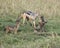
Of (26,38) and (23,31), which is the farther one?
(23,31)

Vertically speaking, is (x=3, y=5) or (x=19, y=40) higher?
(x=3, y=5)

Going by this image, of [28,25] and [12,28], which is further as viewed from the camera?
[28,25]

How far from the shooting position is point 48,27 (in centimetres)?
898

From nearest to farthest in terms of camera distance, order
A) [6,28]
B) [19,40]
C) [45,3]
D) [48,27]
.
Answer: [19,40]
[6,28]
[48,27]
[45,3]

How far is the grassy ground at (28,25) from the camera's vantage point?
7.36m

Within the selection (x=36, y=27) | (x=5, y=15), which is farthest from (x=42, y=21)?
(x=5, y=15)

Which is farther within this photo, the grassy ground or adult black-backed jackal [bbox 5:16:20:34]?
adult black-backed jackal [bbox 5:16:20:34]

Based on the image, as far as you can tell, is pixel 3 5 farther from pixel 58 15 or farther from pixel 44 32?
pixel 44 32

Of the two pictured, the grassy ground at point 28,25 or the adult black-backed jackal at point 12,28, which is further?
the adult black-backed jackal at point 12,28

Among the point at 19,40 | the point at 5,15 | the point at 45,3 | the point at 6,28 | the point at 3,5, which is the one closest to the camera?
the point at 19,40

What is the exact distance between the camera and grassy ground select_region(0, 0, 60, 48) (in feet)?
24.1

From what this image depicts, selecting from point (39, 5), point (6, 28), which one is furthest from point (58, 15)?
point (6, 28)

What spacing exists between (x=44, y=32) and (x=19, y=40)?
108 cm

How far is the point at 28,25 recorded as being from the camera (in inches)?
357
